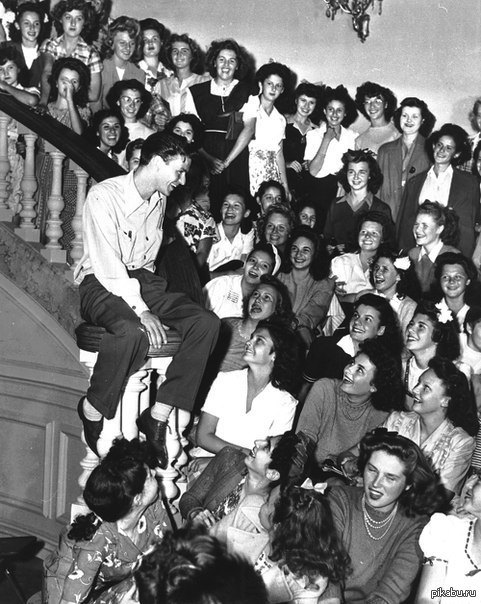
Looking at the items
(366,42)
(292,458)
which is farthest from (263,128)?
(292,458)

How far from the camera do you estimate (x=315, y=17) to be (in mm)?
8180

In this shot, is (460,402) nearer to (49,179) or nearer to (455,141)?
(49,179)

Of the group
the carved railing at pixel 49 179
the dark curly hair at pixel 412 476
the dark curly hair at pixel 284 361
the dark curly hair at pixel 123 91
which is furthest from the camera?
the dark curly hair at pixel 123 91

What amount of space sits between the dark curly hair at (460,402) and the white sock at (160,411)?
1.07 m

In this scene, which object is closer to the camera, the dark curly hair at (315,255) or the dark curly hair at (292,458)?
the dark curly hair at (292,458)

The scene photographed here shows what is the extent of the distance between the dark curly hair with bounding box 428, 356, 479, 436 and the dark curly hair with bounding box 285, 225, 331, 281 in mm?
1409

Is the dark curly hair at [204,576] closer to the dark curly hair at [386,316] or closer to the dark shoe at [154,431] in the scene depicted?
the dark shoe at [154,431]

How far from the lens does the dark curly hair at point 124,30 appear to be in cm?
696

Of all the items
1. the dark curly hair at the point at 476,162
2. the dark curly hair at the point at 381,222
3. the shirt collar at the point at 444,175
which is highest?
the dark curly hair at the point at 476,162

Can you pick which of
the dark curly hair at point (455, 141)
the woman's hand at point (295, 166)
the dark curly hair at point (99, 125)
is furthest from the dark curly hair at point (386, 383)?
the woman's hand at point (295, 166)

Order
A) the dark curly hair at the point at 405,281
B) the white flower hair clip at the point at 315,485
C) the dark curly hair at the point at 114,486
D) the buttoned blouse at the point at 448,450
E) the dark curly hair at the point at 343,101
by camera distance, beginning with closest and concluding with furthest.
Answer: the dark curly hair at the point at 114,486
the white flower hair clip at the point at 315,485
the buttoned blouse at the point at 448,450
the dark curly hair at the point at 405,281
the dark curly hair at the point at 343,101

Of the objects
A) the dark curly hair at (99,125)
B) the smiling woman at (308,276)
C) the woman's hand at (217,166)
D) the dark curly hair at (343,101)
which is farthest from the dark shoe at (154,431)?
the dark curly hair at (343,101)

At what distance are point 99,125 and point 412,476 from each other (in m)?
3.21

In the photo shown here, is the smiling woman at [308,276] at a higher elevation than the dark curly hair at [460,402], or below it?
higher
